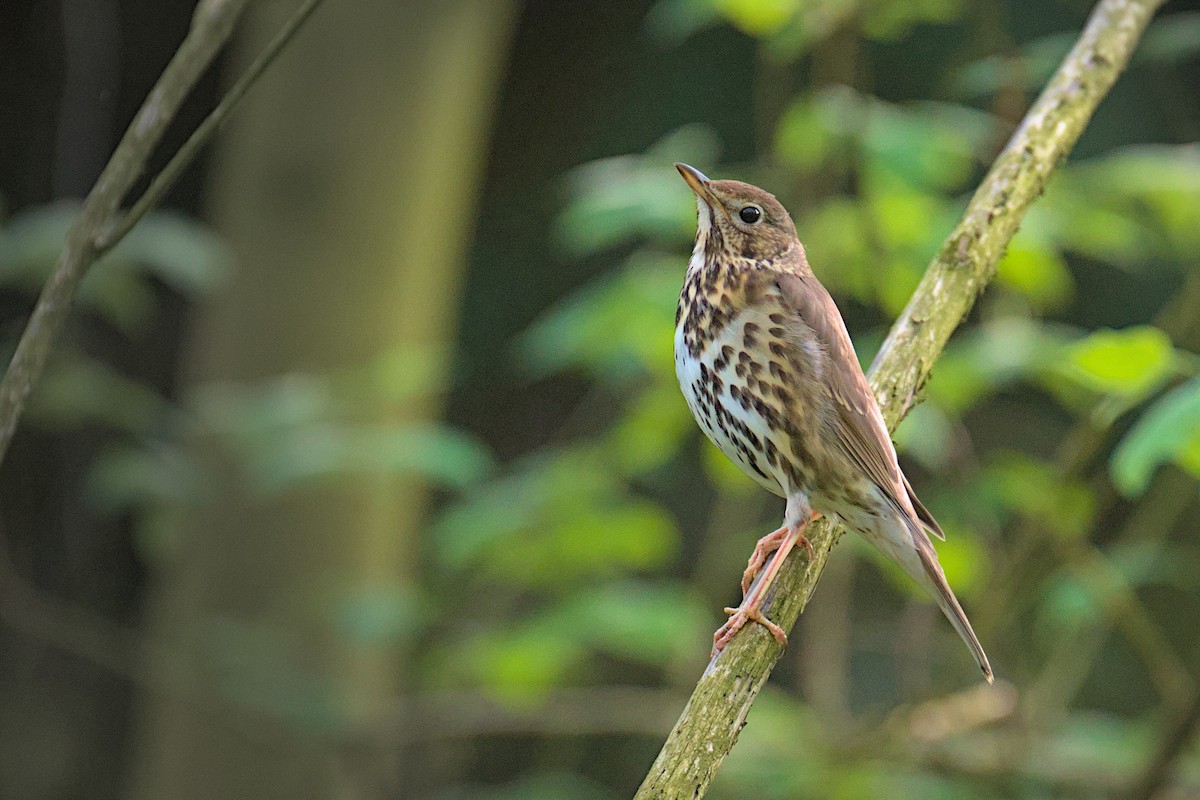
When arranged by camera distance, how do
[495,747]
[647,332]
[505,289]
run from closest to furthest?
[647,332], [495,747], [505,289]

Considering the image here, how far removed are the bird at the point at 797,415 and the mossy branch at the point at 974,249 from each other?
0.15 ft

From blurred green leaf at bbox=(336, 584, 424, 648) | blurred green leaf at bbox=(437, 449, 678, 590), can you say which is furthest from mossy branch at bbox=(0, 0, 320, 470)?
blurred green leaf at bbox=(336, 584, 424, 648)

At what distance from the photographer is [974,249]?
189 cm

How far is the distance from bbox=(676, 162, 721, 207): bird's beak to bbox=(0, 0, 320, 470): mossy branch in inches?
34.2

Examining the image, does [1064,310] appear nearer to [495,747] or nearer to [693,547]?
[693,547]

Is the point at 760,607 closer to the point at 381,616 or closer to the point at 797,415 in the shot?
the point at 797,415

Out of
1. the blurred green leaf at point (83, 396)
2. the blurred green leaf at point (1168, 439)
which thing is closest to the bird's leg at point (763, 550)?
the blurred green leaf at point (1168, 439)

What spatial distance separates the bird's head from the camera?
225 centimetres

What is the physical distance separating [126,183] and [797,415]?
1031mm

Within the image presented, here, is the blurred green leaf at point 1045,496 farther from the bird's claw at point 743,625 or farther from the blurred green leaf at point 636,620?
the bird's claw at point 743,625

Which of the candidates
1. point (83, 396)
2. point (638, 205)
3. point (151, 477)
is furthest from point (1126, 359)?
point (151, 477)

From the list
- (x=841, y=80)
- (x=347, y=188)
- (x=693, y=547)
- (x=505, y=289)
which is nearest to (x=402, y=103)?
(x=347, y=188)

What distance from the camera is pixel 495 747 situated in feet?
22.1

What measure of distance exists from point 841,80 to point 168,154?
311cm
